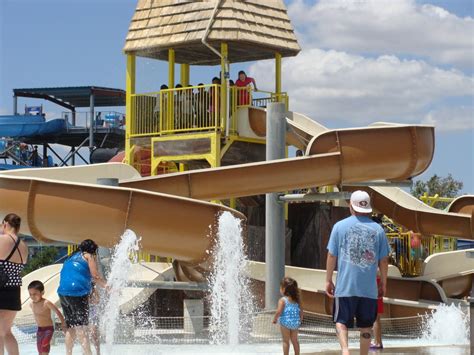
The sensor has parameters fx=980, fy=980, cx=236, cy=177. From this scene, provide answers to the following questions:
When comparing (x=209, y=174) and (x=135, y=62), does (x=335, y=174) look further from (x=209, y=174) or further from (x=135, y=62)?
(x=135, y=62)

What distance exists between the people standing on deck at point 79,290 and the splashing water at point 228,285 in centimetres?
420

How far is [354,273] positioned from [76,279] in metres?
3.13

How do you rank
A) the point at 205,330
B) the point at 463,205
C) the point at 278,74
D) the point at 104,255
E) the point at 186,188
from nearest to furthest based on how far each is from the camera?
1. the point at 104,255
2. the point at 205,330
3. the point at 186,188
4. the point at 463,205
5. the point at 278,74

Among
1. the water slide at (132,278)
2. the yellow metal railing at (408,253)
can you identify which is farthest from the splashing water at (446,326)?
the water slide at (132,278)

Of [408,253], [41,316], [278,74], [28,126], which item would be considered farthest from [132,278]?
[28,126]

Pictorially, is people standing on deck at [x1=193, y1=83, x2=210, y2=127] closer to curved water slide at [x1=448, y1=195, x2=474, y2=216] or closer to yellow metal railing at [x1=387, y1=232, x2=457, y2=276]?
yellow metal railing at [x1=387, y1=232, x2=457, y2=276]

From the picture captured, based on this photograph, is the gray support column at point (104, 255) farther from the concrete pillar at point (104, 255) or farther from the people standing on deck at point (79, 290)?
the people standing on deck at point (79, 290)

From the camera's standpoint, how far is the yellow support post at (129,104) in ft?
70.7

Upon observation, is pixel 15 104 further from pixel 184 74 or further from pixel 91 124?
pixel 184 74

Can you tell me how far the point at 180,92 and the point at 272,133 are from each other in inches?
220

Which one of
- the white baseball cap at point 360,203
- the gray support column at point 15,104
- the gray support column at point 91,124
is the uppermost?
the gray support column at point 15,104

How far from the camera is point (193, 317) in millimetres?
Result: 15117

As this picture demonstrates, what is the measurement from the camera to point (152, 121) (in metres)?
21.3

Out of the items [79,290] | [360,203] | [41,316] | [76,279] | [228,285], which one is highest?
[360,203]
